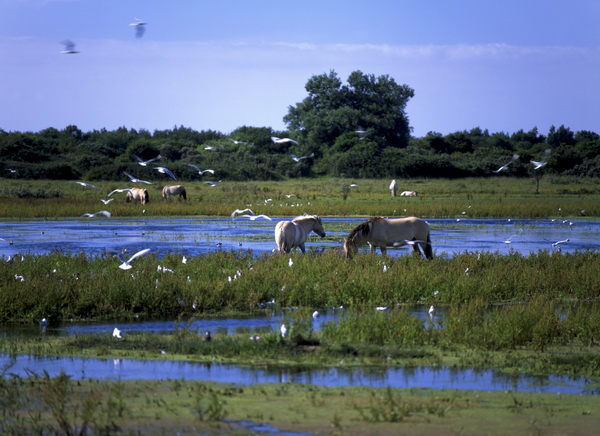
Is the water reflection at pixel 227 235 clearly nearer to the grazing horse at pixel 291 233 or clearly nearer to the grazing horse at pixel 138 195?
the grazing horse at pixel 291 233

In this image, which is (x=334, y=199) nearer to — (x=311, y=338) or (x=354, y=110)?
(x=311, y=338)

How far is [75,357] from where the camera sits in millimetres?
10680

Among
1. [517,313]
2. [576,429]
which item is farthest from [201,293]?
[576,429]

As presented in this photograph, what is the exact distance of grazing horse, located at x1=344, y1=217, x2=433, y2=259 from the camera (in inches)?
763

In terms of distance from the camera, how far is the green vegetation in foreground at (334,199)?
40.0 meters

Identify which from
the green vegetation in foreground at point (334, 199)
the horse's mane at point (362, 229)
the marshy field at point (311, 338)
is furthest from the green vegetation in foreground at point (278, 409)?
the green vegetation in foreground at point (334, 199)

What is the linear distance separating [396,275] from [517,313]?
4.37m

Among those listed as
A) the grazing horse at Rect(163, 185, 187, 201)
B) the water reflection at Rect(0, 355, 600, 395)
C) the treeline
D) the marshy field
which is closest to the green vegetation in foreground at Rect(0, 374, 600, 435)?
the marshy field

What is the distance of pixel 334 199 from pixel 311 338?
3754 centimetres

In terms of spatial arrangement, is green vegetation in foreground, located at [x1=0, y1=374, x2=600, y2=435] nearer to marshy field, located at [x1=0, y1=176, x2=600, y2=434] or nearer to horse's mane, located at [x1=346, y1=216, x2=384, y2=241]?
marshy field, located at [x1=0, y1=176, x2=600, y2=434]

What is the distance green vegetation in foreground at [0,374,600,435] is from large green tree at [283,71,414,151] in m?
84.7

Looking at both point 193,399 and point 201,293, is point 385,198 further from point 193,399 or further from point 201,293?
point 193,399

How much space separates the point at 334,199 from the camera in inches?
1907

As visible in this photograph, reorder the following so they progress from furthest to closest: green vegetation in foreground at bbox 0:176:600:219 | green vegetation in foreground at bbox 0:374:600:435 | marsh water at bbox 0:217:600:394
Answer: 1. green vegetation in foreground at bbox 0:176:600:219
2. marsh water at bbox 0:217:600:394
3. green vegetation in foreground at bbox 0:374:600:435
